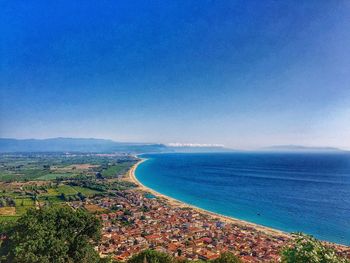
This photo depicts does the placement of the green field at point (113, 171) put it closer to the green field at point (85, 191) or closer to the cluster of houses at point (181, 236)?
the green field at point (85, 191)

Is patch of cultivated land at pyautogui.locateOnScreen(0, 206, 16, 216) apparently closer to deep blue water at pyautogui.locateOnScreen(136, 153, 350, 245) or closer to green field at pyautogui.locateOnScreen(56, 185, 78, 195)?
green field at pyautogui.locateOnScreen(56, 185, 78, 195)

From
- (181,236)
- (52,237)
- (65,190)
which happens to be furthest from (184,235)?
(65,190)

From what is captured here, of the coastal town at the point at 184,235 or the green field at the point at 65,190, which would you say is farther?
the green field at the point at 65,190

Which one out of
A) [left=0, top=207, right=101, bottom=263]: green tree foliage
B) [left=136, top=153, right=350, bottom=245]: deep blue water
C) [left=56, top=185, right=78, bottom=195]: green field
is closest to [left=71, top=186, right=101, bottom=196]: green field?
[left=56, top=185, right=78, bottom=195]: green field

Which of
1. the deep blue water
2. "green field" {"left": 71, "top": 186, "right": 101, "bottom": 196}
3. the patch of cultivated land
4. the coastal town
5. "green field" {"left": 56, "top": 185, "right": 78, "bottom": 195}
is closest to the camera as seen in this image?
the coastal town

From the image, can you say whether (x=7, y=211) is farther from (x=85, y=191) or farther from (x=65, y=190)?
(x=85, y=191)

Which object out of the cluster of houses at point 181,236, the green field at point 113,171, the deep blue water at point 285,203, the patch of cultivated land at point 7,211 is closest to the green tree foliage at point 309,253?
the cluster of houses at point 181,236
